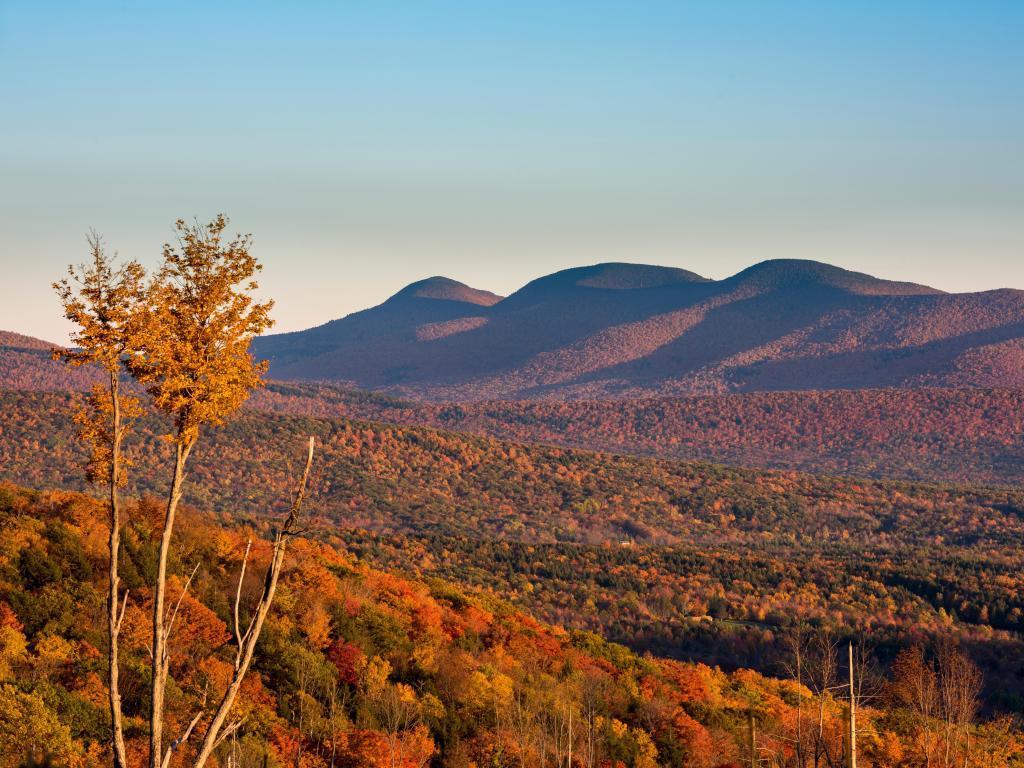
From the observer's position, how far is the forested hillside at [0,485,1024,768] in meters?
30.4

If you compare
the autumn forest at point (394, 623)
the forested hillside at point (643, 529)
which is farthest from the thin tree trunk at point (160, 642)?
the forested hillside at point (643, 529)

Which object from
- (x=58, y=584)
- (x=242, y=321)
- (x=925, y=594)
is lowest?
(x=925, y=594)

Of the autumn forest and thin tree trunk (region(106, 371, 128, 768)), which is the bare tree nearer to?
the autumn forest

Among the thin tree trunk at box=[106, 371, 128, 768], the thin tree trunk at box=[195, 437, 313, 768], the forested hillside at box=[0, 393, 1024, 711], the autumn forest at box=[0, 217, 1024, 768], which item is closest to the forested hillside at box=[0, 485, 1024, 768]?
the autumn forest at box=[0, 217, 1024, 768]

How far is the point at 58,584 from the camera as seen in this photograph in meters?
36.4

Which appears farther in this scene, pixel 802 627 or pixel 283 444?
pixel 283 444

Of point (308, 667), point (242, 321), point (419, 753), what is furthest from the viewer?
point (308, 667)

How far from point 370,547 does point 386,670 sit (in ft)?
156

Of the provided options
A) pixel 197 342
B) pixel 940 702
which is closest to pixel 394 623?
pixel 940 702

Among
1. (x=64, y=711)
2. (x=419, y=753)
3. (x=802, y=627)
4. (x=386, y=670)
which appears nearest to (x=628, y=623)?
(x=802, y=627)

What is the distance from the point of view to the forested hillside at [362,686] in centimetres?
3036

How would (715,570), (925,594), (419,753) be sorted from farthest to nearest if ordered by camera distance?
(715,570), (925,594), (419,753)

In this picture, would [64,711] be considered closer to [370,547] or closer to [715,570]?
[370,547]

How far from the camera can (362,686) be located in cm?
3766
